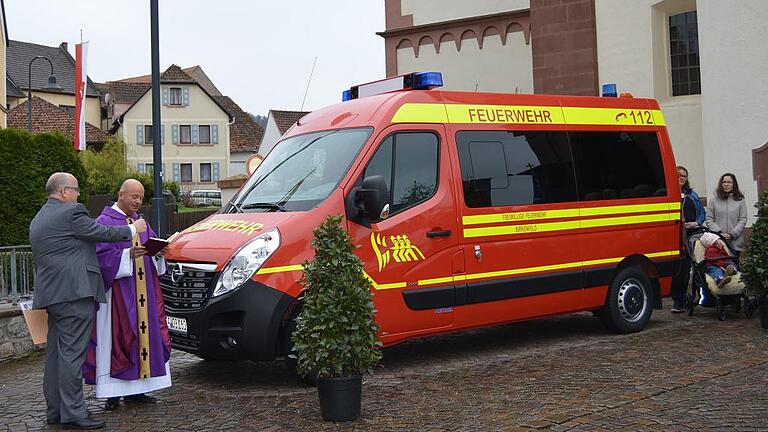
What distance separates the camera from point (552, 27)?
714 inches

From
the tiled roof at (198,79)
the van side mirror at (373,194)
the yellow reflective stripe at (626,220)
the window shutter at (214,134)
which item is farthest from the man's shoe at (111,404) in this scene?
the tiled roof at (198,79)

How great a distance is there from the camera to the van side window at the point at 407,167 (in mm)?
8172

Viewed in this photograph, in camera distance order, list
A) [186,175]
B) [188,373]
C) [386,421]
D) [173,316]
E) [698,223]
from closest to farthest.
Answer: [386,421] → [173,316] → [188,373] → [698,223] → [186,175]

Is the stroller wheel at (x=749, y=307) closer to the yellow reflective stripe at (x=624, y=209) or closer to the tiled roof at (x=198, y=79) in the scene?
the yellow reflective stripe at (x=624, y=209)

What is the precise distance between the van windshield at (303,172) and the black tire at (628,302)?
3544mm

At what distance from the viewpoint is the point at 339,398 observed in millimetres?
6387

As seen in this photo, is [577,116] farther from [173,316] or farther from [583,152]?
[173,316]

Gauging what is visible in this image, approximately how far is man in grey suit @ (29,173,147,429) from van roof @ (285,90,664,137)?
2.80m

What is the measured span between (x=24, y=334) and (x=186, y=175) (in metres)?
62.2

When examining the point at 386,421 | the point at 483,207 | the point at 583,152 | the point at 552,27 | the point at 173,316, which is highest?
the point at 552,27

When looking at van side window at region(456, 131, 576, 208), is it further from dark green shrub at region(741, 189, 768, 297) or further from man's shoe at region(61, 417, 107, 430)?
man's shoe at region(61, 417, 107, 430)

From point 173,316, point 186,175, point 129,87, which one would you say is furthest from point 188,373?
point 129,87

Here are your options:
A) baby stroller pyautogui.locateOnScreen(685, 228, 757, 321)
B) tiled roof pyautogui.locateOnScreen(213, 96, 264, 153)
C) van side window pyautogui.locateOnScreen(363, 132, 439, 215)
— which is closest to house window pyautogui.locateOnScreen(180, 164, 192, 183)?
tiled roof pyautogui.locateOnScreen(213, 96, 264, 153)

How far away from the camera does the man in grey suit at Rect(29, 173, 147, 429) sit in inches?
257
